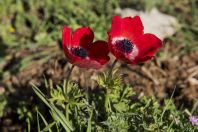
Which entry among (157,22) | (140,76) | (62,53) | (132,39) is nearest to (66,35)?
(132,39)

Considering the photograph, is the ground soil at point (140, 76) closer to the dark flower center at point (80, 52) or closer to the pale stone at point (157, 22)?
the pale stone at point (157, 22)

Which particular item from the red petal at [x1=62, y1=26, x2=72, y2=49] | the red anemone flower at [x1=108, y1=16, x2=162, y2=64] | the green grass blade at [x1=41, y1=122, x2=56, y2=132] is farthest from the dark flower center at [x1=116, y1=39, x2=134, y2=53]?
the green grass blade at [x1=41, y1=122, x2=56, y2=132]

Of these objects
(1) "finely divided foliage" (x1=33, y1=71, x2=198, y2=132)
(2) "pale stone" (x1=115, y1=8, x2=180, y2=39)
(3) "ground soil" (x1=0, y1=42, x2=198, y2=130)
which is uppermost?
(1) "finely divided foliage" (x1=33, y1=71, x2=198, y2=132)

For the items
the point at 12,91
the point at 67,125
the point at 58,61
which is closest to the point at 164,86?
the point at 58,61

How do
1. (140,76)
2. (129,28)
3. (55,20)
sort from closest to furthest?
(129,28) → (140,76) → (55,20)

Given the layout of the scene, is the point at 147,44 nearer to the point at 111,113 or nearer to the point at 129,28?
the point at 129,28

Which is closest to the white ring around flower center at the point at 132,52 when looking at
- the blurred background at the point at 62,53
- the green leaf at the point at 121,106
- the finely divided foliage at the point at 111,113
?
the finely divided foliage at the point at 111,113

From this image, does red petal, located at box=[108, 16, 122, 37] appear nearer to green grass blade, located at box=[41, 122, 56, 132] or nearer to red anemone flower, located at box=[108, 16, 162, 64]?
red anemone flower, located at box=[108, 16, 162, 64]
